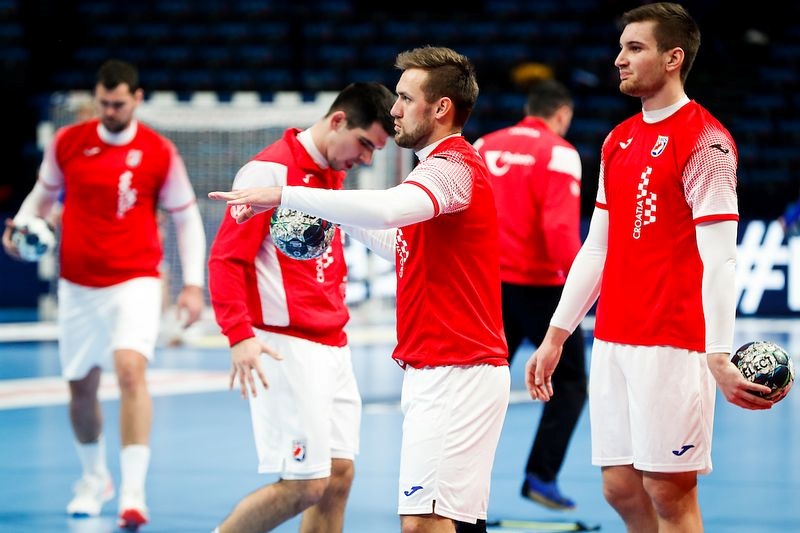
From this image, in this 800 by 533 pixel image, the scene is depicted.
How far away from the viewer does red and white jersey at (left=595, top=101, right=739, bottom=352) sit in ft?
12.2

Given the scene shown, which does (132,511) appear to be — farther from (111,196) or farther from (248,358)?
(248,358)

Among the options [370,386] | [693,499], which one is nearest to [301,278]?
[693,499]

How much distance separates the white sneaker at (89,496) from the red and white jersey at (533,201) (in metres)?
2.21

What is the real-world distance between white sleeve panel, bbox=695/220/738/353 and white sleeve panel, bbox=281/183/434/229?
2.90 feet

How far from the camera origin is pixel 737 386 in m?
3.50

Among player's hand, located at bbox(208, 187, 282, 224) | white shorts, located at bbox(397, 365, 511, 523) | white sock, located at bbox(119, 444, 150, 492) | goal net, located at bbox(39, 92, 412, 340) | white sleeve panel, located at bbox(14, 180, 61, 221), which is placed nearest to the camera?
player's hand, located at bbox(208, 187, 282, 224)

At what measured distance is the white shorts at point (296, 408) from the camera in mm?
4348

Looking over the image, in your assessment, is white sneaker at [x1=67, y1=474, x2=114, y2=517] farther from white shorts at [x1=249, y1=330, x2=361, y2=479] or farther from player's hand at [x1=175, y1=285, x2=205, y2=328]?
white shorts at [x1=249, y1=330, x2=361, y2=479]

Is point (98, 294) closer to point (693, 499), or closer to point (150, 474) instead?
point (150, 474)

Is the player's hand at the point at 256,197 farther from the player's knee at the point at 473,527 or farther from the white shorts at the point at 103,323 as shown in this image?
the white shorts at the point at 103,323

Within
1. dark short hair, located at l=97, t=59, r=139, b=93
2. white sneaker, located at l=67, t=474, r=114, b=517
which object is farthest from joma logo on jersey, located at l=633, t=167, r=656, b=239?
white sneaker, located at l=67, t=474, r=114, b=517

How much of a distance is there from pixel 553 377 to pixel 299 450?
88.5 inches

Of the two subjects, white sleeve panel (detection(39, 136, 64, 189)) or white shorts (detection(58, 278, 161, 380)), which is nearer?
white shorts (detection(58, 278, 161, 380))

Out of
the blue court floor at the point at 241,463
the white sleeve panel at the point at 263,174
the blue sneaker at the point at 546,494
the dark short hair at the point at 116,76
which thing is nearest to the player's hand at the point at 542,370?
the white sleeve panel at the point at 263,174
